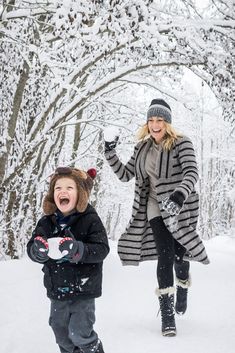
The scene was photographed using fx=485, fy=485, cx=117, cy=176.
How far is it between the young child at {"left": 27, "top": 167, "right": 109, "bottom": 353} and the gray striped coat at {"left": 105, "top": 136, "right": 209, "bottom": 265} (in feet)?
3.61

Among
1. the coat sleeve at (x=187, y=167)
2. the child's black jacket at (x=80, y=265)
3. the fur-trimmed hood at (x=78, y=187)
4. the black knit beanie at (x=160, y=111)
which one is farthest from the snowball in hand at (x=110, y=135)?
the child's black jacket at (x=80, y=265)

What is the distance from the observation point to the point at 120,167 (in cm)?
413

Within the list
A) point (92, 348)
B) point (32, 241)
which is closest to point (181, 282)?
point (92, 348)

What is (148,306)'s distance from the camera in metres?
4.72

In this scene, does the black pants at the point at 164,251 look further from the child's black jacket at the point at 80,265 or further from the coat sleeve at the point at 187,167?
the child's black jacket at the point at 80,265

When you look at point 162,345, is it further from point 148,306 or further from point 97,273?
point 148,306

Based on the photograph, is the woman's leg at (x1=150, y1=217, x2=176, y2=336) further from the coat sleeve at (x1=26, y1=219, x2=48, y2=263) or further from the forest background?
the forest background

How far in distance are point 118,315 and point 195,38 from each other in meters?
3.04

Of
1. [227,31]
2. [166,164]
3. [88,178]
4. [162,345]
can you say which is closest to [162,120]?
[166,164]

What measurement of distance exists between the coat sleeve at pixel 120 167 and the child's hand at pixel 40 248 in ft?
5.25

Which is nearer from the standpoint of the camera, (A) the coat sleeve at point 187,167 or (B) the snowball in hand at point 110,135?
(A) the coat sleeve at point 187,167

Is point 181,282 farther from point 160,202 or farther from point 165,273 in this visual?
point 160,202

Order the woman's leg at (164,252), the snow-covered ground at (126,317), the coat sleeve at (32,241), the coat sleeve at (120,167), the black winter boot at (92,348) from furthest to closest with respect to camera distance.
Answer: the coat sleeve at (120,167)
the woman's leg at (164,252)
the snow-covered ground at (126,317)
the black winter boot at (92,348)
the coat sleeve at (32,241)

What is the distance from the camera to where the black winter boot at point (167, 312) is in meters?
3.54
